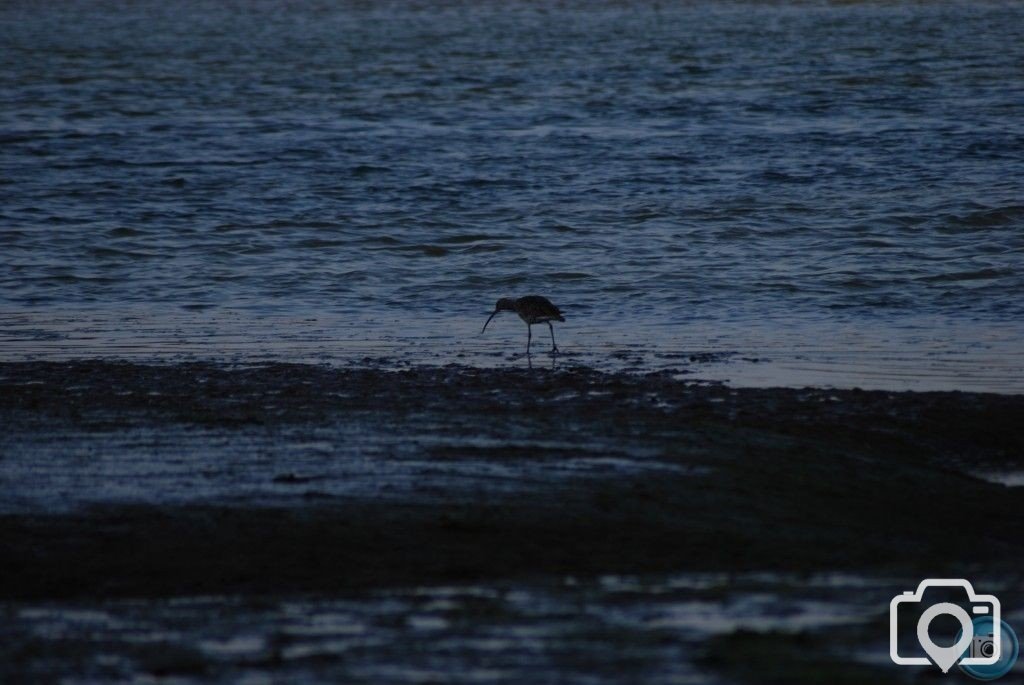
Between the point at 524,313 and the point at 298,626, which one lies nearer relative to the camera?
the point at 298,626

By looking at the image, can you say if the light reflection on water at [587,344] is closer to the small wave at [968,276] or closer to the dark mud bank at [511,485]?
the dark mud bank at [511,485]

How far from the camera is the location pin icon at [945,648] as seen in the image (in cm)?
600

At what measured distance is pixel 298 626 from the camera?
6.39 metres

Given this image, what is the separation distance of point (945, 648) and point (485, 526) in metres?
2.38

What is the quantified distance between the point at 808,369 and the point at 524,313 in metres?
2.44

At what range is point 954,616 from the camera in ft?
21.0

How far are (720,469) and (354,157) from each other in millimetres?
20309

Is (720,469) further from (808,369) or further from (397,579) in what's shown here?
(808,369)

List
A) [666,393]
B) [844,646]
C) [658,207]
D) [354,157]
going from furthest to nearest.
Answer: [354,157] → [658,207] → [666,393] → [844,646]

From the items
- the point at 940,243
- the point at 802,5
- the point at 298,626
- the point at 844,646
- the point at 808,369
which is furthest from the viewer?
the point at 802,5

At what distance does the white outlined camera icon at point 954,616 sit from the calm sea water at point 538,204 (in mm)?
5091

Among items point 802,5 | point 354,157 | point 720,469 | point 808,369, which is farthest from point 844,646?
point 802,5

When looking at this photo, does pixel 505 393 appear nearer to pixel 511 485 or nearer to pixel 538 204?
pixel 511 485

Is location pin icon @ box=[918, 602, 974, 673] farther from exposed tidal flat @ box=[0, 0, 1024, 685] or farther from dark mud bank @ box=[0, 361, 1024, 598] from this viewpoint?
dark mud bank @ box=[0, 361, 1024, 598]
